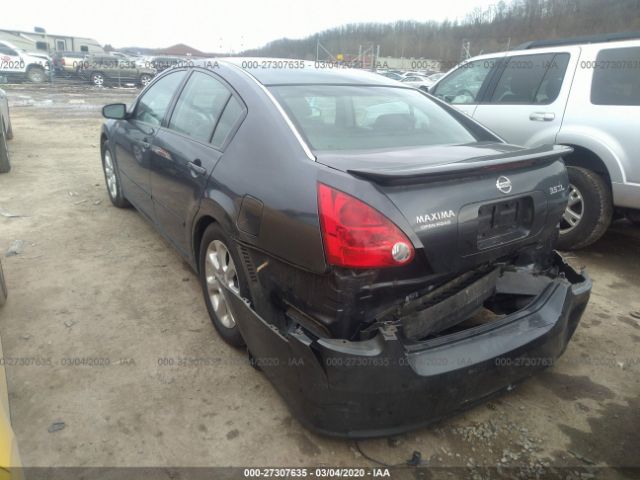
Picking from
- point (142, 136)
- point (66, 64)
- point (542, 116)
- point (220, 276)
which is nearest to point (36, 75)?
point (66, 64)

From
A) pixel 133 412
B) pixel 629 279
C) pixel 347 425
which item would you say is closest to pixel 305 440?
pixel 347 425

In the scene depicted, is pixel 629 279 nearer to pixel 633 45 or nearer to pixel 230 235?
pixel 633 45

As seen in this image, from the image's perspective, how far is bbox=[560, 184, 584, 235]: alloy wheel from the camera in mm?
4234

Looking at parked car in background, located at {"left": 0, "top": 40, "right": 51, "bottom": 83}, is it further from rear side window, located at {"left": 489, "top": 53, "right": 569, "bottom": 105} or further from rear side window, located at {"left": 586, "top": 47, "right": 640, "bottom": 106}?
rear side window, located at {"left": 586, "top": 47, "right": 640, "bottom": 106}

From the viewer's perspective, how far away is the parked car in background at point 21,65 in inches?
854

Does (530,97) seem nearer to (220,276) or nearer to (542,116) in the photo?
(542,116)

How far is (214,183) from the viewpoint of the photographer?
2.57m

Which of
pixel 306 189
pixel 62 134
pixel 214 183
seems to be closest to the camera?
pixel 306 189

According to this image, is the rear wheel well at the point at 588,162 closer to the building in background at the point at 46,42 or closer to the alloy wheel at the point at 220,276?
the alloy wheel at the point at 220,276

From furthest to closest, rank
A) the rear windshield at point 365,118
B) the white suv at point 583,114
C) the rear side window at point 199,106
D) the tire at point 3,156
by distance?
the tire at point 3,156, the white suv at point 583,114, the rear side window at point 199,106, the rear windshield at point 365,118

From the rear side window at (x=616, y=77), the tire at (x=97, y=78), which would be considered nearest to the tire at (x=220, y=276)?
the rear side window at (x=616, y=77)

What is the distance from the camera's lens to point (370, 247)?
5.93 feet

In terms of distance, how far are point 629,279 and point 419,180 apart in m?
3.06

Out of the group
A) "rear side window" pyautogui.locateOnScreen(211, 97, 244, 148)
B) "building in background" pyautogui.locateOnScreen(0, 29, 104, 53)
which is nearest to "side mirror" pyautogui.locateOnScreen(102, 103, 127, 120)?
"rear side window" pyautogui.locateOnScreen(211, 97, 244, 148)
